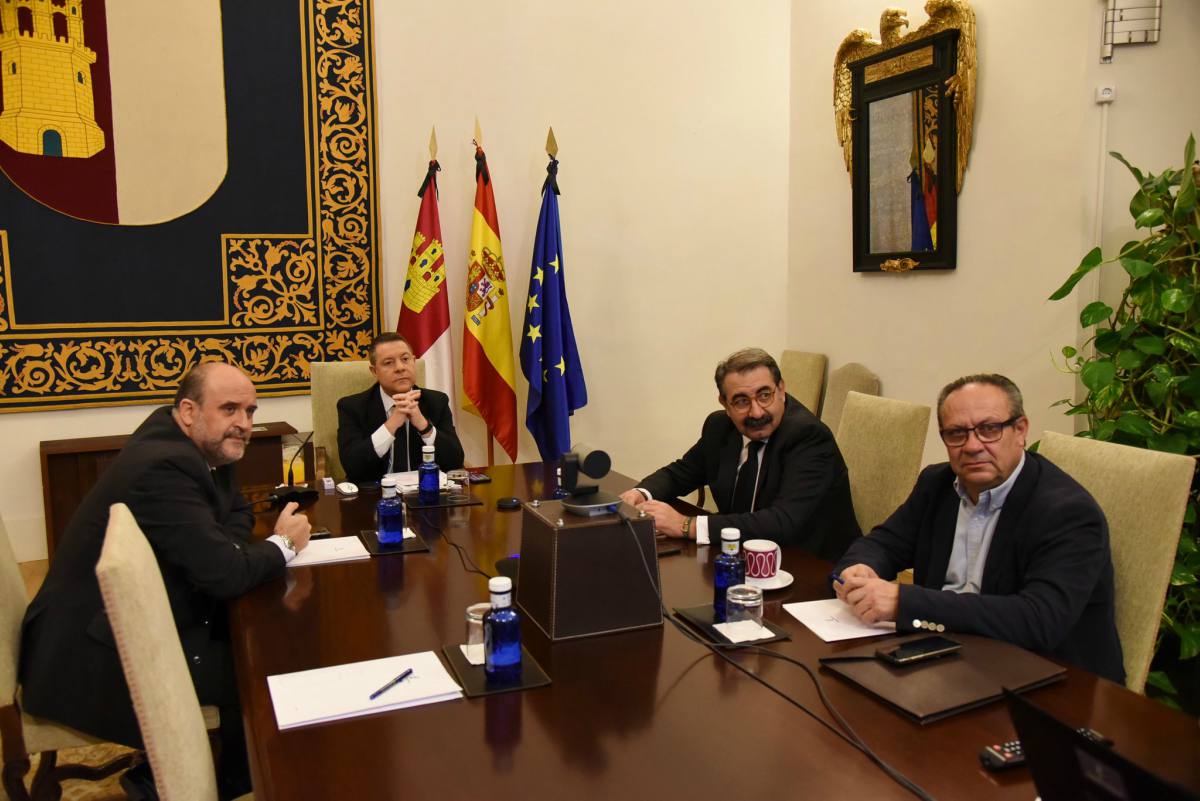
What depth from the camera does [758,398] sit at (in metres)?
2.57

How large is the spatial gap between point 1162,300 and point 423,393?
253cm

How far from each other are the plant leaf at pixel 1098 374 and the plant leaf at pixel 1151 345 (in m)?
0.09

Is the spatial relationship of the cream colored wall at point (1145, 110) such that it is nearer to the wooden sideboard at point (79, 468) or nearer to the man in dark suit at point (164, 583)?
the man in dark suit at point (164, 583)

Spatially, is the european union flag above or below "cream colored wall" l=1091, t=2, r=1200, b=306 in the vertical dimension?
below

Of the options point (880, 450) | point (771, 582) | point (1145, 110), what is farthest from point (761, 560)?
point (1145, 110)

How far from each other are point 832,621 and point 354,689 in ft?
2.93

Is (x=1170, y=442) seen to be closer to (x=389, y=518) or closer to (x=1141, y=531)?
(x=1141, y=531)

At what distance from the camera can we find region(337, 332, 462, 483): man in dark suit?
131 inches

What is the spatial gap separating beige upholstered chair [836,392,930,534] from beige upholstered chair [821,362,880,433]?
151 cm

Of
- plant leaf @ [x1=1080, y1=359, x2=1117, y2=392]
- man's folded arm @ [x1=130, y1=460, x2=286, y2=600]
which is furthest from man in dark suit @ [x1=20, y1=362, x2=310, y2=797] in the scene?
plant leaf @ [x1=1080, y1=359, x2=1117, y2=392]

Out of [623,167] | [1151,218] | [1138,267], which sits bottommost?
[1138,267]

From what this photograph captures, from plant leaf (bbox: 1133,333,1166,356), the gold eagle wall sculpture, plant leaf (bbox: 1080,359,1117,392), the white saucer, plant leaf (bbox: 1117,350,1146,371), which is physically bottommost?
the white saucer

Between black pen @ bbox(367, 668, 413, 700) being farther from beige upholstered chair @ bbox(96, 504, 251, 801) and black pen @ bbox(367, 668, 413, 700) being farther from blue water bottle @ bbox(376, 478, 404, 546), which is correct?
blue water bottle @ bbox(376, 478, 404, 546)

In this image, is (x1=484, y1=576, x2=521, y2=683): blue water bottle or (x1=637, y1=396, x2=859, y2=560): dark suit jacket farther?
(x1=637, y1=396, x2=859, y2=560): dark suit jacket
